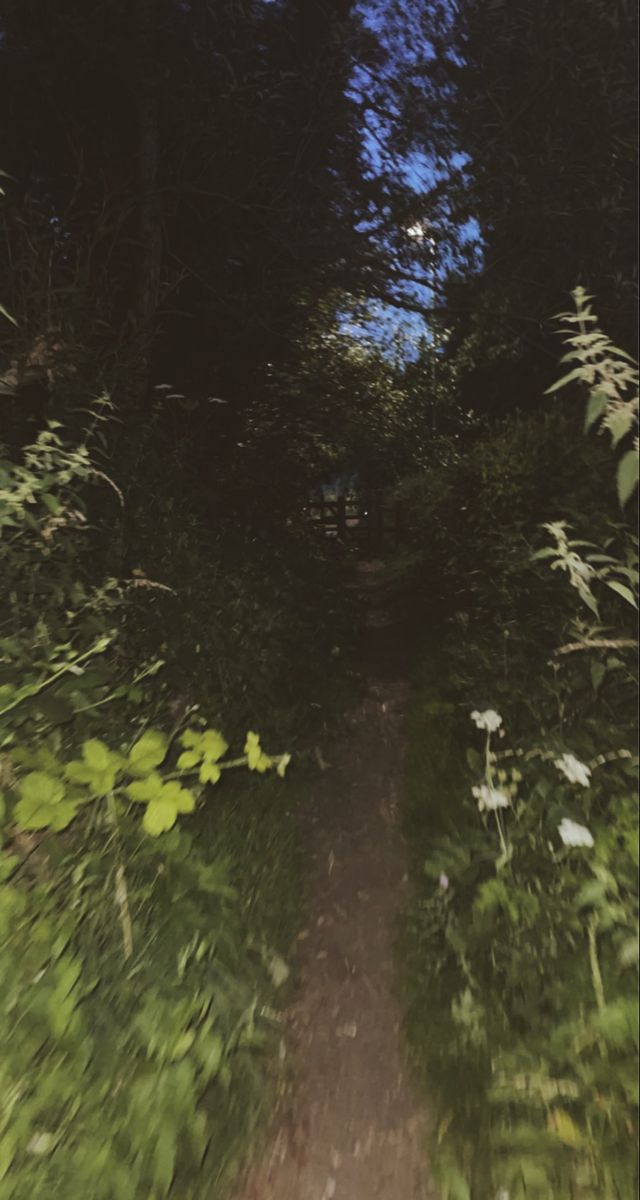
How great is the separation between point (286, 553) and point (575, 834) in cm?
288

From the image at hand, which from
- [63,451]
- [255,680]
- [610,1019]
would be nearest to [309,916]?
[255,680]

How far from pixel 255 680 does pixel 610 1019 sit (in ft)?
7.00

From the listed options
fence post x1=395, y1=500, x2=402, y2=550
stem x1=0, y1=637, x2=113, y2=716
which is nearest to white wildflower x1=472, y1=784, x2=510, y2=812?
stem x1=0, y1=637, x2=113, y2=716

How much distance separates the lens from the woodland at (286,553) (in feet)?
5.17

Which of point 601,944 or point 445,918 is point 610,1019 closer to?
point 601,944

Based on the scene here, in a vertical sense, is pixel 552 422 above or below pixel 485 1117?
above

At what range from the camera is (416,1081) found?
1.86m

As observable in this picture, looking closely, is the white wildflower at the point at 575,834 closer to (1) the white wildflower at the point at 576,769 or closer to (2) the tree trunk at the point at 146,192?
(1) the white wildflower at the point at 576,769

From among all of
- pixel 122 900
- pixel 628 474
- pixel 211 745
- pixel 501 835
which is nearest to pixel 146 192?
pixel 211 745

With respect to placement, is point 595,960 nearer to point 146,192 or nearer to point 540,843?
point 540,843

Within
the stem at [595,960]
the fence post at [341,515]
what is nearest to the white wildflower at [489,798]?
the stem at [595,960]

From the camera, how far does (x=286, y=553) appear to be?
4.19 metres

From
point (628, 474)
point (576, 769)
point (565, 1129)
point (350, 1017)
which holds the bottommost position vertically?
point (350, 1017)

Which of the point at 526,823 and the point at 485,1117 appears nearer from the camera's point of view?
the point at 485,1117
